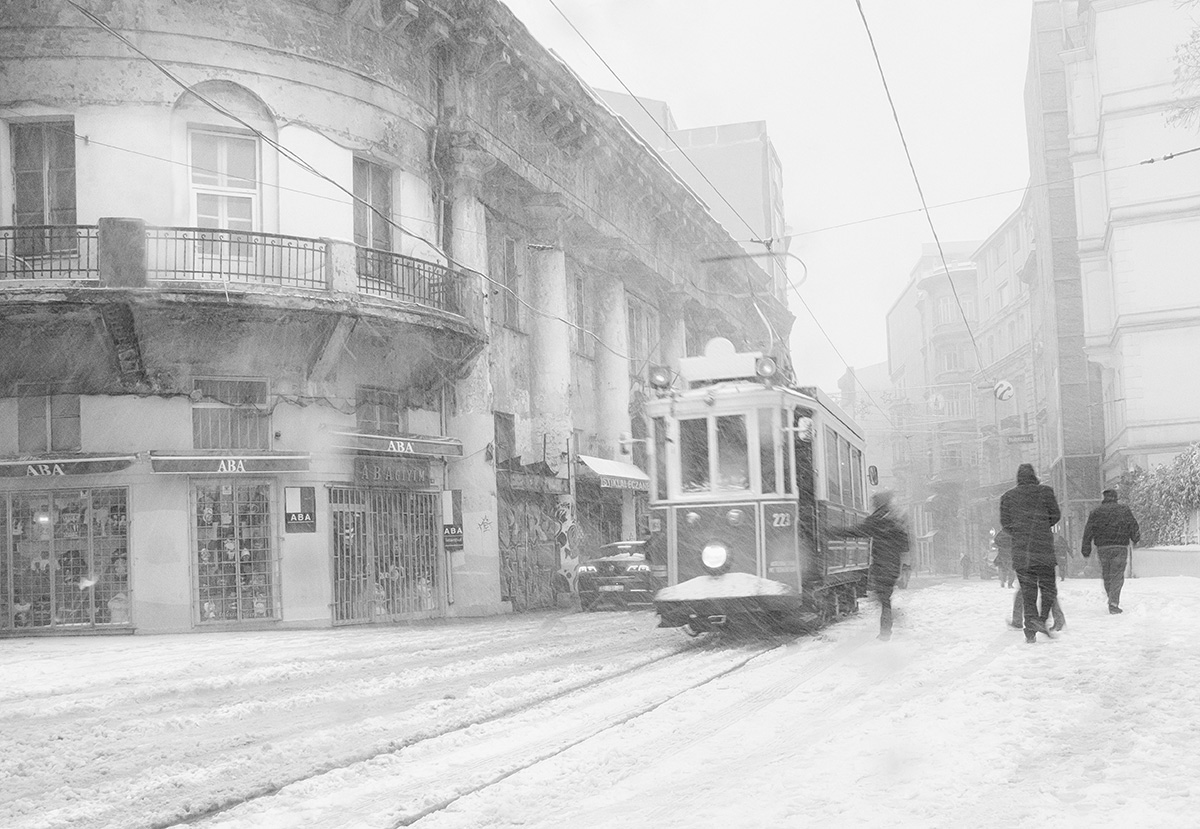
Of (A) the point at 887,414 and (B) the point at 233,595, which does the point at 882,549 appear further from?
(A) the point at 887,414

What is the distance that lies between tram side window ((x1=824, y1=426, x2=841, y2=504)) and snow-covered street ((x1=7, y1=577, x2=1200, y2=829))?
8.08ft

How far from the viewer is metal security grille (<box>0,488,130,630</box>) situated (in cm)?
1912

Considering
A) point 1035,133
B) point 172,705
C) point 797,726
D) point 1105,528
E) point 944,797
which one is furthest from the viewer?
point 1035,133

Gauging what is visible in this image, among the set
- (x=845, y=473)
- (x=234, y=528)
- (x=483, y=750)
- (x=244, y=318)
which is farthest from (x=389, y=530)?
(x=483, y=750)

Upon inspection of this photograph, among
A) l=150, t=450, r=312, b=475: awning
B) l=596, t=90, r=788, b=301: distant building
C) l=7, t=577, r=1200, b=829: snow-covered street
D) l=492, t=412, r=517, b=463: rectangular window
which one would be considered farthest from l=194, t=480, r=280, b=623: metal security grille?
l=596, t=90, r=788, b=301: distant building

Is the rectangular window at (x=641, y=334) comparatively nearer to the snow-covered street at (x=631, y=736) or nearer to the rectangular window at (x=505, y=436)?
the rectangular window at (x=505, y=436)

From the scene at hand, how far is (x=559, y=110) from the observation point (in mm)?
A: 26938

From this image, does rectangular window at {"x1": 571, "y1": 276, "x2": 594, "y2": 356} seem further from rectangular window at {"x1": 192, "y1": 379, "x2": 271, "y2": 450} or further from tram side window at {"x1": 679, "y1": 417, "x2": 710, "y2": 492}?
tram side window at {"x1": 679, "y1": 417, "x2": 710, "y2": 492}

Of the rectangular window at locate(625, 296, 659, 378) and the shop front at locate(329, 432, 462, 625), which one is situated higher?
the rectangular window at locate(625, 296, 659, 378)

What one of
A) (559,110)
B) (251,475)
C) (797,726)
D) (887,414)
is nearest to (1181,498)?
(559,110)

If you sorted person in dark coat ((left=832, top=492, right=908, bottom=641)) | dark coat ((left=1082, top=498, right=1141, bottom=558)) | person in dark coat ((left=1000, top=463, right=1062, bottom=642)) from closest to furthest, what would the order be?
person in dark coat ((left=1000, top=463, right=1062, bottom=642))
person in dark coat ((left=832, top=492, right=908, bottom=641))
dark coat ((left=1082, top=498, right=1141, bottom=558))

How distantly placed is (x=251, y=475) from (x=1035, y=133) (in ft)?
156

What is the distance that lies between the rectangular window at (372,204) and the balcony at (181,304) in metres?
0.88

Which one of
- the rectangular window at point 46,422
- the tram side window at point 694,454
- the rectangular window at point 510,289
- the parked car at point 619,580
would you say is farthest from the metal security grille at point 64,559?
the rectangular window at point 510,289
